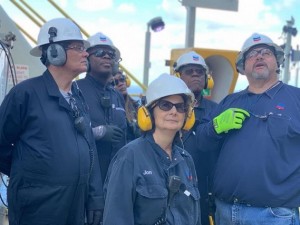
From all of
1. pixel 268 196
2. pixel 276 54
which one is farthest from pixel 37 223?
pixel 276 54

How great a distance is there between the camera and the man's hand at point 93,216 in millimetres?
3295

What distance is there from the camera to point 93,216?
10.8 feet

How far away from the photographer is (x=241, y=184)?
311cm

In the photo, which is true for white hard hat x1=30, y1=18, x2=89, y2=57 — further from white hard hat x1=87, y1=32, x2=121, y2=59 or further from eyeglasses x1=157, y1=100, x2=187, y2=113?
eyeglasses x1=157, y1=100, x2=187, y2=113

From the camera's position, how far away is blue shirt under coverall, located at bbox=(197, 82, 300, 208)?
304 cm

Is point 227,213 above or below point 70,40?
below

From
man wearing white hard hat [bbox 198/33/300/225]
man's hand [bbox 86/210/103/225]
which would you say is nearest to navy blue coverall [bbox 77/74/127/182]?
man's hand [bbox 86/210/103/225]

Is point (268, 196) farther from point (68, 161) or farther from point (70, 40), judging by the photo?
point (70, 40)

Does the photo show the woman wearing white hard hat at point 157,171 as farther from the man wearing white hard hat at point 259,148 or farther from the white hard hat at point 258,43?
the white hard hat at point 258,43

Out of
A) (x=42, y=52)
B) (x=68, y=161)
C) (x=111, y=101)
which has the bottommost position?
(x=68, y=161)

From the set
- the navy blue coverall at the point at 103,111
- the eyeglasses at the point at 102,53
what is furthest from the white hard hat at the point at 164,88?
the eyeglasses at the point at 102,53

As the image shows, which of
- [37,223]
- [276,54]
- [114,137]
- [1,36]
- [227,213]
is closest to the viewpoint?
[37,223]

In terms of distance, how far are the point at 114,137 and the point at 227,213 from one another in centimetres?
117

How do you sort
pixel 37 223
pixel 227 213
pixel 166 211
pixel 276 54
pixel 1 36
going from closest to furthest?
1. pixel 166 211
2. pixel 37 223
3. pixel 227 213
4. pixel 276 54
5. pixel 1 36
